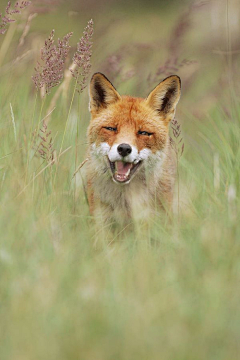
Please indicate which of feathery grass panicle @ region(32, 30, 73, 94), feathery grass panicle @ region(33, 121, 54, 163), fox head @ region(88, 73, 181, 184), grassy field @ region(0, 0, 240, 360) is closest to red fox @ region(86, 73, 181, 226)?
fox head @ region(88, 73, 181, 184)

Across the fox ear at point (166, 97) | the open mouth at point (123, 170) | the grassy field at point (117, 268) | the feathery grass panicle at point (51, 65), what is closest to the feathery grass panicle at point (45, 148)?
the grassy field at point (117, 268)

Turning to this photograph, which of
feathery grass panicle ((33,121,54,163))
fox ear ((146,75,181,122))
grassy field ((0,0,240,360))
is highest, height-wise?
fox ear ((146,75,181,122))

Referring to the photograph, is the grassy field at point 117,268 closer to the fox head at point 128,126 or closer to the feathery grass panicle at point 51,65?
the fox head at point 128,126

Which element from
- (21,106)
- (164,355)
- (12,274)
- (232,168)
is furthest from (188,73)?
(164,355)

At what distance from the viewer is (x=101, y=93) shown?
190 inches

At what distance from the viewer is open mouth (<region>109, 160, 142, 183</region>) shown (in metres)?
4.32

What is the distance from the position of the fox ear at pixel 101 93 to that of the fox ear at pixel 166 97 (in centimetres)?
29

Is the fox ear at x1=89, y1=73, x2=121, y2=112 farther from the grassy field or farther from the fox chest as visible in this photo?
the fox chest

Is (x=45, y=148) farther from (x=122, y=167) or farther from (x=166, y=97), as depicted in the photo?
(x=166, y=97)

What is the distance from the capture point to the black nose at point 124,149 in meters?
4.18

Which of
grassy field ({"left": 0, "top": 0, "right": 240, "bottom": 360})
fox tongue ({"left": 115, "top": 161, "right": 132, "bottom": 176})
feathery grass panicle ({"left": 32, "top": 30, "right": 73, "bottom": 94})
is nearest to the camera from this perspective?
grassy field ({"left": 0, "top": 0, "right": 240, "bottom": 360})

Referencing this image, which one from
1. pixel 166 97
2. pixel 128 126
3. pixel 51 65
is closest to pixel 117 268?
pixel 128 126

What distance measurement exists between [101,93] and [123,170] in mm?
813

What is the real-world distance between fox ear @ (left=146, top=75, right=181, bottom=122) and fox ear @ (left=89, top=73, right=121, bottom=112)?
29 centimetres
